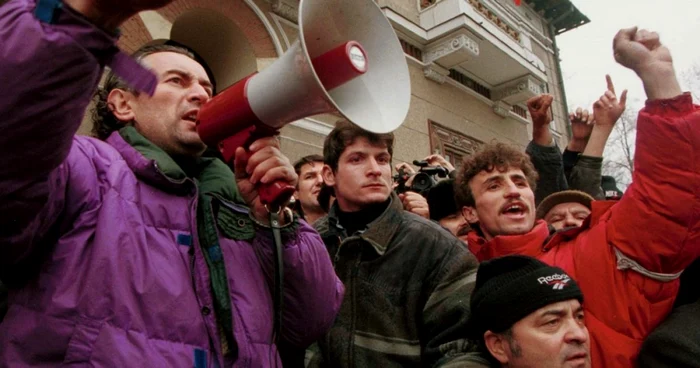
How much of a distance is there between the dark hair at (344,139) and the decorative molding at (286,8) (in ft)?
14.3

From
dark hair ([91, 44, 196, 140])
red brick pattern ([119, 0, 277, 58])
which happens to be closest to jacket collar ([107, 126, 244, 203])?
dark hair ([91, 44, 196, 140])

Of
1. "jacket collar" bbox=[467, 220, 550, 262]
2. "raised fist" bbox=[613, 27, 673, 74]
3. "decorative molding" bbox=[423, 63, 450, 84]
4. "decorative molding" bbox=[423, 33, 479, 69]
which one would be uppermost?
"decorative molding" bbox=[423, 33, 479, 69]

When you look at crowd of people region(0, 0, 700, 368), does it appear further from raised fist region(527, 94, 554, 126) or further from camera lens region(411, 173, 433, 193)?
raised fist region(527, 94, 554, 126)

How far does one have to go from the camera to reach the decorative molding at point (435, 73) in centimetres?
922

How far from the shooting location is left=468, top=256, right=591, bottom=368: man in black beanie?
1934 millimetres

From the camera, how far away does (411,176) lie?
11.5 feet

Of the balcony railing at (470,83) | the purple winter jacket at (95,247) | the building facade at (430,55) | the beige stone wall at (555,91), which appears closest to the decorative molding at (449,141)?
the building facade at (430,55)

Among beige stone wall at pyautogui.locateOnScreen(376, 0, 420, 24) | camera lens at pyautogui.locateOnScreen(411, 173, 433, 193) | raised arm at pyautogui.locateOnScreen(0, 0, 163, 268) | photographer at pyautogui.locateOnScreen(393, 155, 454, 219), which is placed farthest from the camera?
beige stone wall at pyautogui.locateOnScreen(376, 0, 420, 24)

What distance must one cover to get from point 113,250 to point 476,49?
867 cm

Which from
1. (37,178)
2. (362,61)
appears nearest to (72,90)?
(37,178)

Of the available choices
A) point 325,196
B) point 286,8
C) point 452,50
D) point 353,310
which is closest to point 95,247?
point 353,310

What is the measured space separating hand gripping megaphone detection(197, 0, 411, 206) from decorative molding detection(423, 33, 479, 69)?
7.65 metres

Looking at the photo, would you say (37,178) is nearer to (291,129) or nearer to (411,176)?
(411,176)

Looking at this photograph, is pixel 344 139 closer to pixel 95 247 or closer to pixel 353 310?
pixel 353 310
